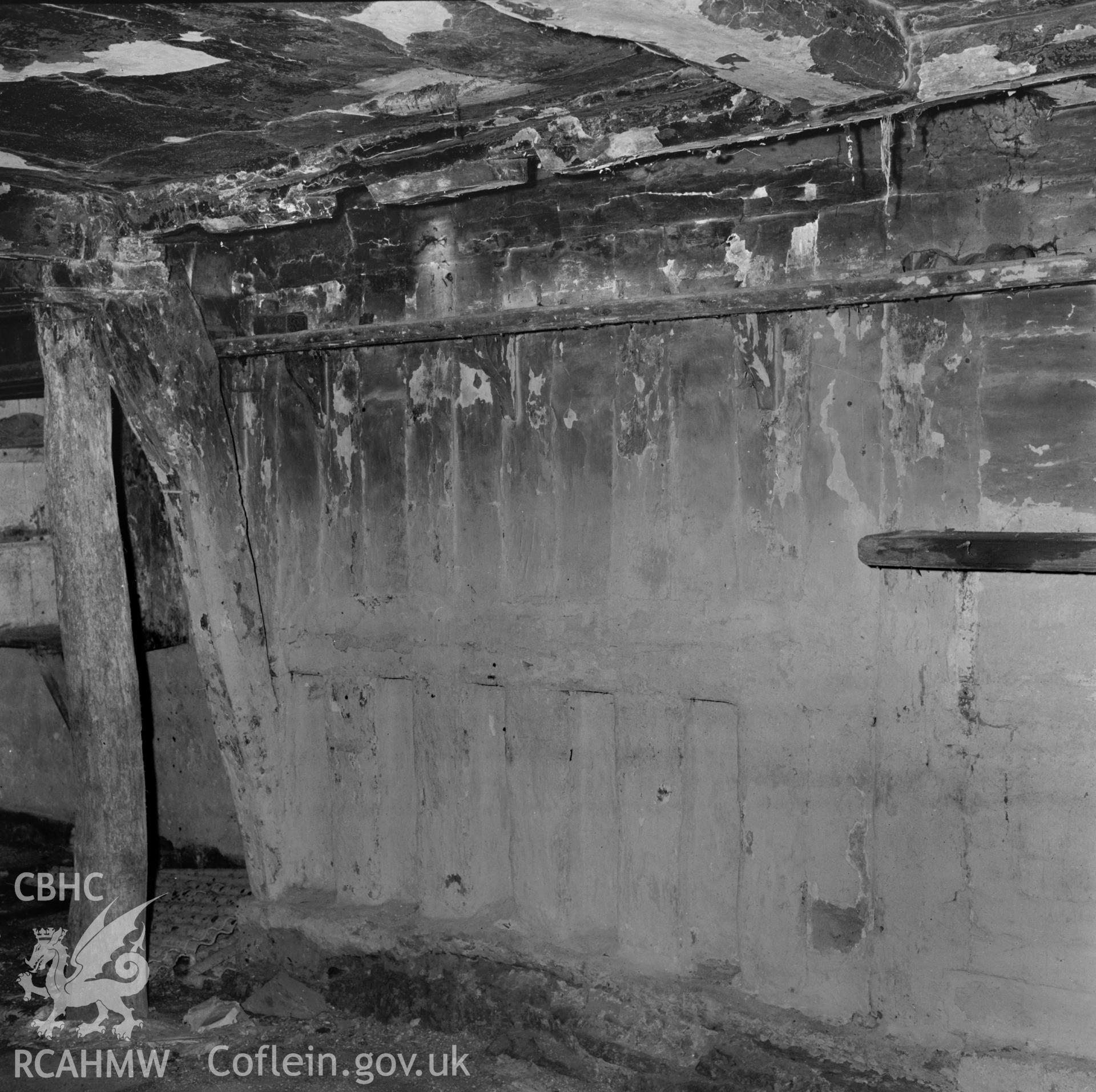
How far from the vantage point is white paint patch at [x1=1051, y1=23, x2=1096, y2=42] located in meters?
2.54

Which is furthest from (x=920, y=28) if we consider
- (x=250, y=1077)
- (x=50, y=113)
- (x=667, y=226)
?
(x=250, y=1077)

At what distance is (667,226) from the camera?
11.9 feet

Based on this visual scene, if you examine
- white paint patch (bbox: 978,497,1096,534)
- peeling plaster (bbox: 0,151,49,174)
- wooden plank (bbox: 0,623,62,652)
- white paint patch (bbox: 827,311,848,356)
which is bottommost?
wooden plank (bbox: 0,623,62,652)

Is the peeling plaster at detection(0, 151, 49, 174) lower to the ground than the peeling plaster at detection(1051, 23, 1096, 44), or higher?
higher

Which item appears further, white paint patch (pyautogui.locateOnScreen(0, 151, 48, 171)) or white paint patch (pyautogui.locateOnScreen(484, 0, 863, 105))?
white paint patch (pyautogui.locateOnScreen(0, 151, 48, 171))

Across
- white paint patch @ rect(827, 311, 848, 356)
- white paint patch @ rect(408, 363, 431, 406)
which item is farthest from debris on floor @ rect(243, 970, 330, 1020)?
white paint patch @ rect(827, 311, 848, 356)

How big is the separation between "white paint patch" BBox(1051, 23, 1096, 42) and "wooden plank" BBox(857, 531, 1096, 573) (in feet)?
3.77

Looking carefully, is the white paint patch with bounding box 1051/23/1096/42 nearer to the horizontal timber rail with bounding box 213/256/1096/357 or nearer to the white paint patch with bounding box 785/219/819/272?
the horizontal timber rail with bounding box 213/256/1096/357

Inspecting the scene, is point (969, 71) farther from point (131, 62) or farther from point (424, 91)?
point (131, 62)

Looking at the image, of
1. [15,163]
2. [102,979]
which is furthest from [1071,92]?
[102,979]

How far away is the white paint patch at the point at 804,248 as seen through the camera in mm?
3379

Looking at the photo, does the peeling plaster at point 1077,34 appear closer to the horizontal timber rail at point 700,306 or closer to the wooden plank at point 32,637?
the horizontal timber rail at point 700,306

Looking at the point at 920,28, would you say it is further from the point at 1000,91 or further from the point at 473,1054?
the point at 473,1054

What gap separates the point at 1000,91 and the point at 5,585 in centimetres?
592
